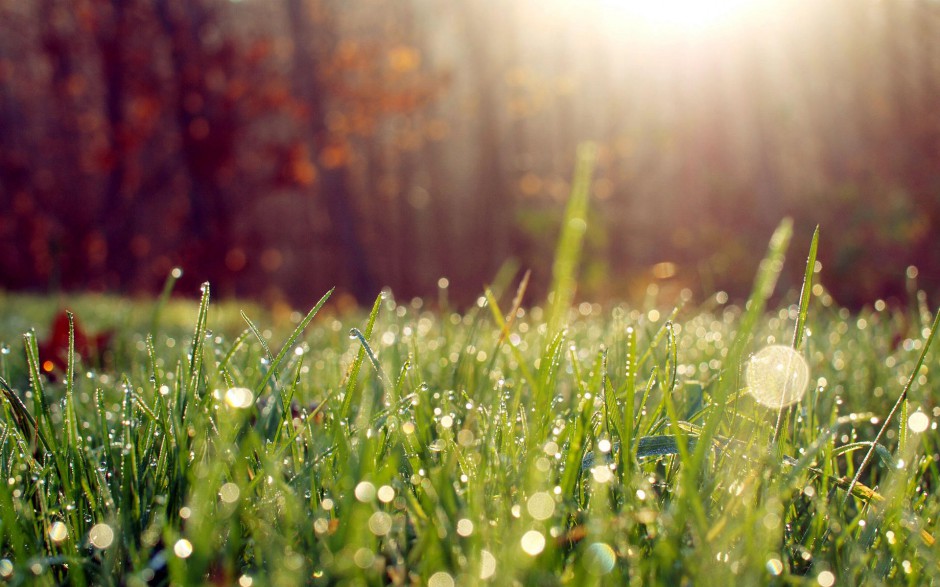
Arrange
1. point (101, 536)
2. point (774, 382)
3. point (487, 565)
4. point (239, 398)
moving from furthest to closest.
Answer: point (774, 382), point (239, 398), point (101, 536), point (487, 565)

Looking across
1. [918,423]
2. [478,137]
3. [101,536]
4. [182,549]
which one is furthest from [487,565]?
[478,137]

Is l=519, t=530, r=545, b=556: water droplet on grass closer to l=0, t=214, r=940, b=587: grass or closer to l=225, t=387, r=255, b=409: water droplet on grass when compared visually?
l=0, t=214, r=940, b=587: grass

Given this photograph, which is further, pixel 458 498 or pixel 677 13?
pixel 677 13

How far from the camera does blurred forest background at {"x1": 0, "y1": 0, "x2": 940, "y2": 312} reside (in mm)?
10984

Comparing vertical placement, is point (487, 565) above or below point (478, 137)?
above

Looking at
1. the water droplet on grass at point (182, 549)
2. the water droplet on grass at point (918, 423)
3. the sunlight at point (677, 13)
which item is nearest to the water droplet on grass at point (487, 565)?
the water droplet on grass at point (182, 549)

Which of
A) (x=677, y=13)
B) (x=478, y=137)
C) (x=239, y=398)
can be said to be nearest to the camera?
(x=239, y=398)

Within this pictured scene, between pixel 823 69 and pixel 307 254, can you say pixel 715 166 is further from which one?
pixel 307 254

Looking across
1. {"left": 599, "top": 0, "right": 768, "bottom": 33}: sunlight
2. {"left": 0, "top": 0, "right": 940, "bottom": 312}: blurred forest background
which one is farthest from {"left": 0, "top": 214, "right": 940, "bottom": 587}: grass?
{"left": 599, "top": 0, "right": 768, "bottom": 33}: sunlight

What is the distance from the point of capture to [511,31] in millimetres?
14266

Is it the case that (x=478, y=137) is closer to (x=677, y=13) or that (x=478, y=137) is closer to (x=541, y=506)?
(x=677, y=13)

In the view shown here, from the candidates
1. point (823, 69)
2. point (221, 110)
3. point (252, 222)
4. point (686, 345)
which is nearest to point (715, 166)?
point (823, 69)

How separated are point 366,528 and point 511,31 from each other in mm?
14746

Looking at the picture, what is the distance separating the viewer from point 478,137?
14578mm
